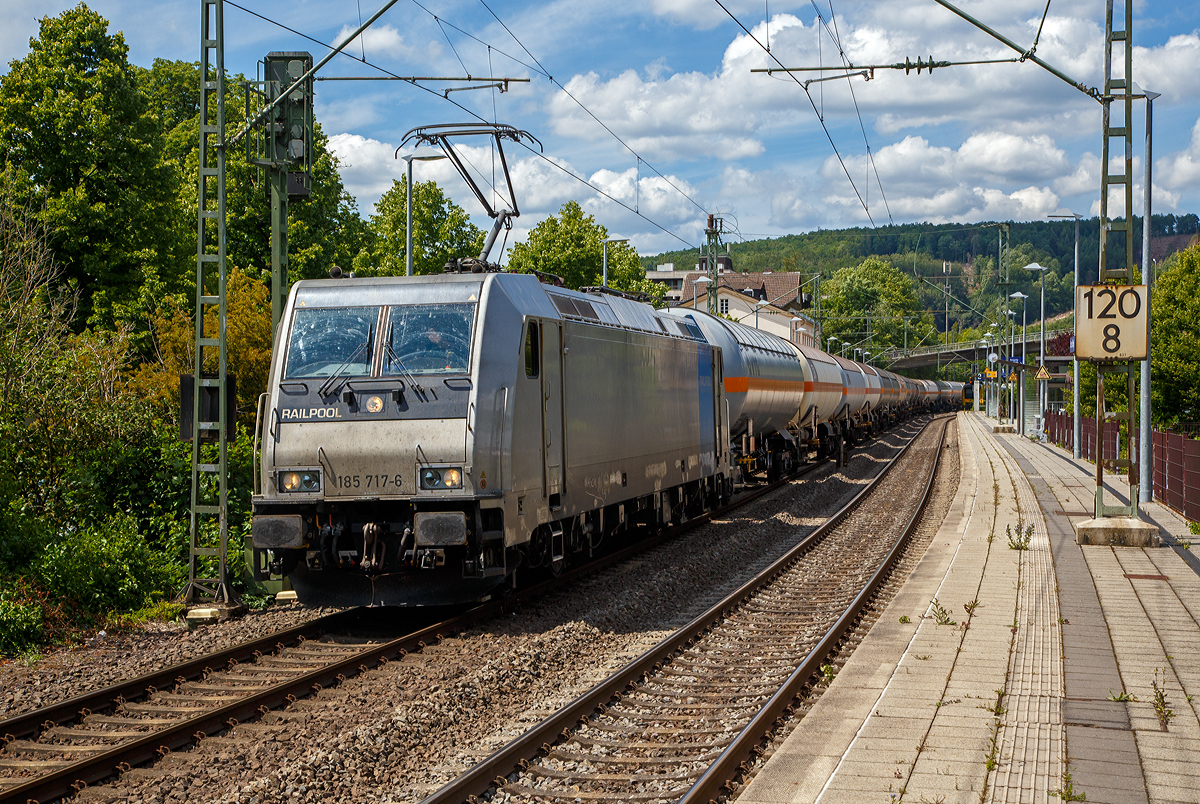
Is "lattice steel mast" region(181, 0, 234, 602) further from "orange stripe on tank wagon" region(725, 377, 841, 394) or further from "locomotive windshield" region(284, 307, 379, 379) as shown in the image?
"orange stripe on tank wagon" region(725, 377, 841, 394)

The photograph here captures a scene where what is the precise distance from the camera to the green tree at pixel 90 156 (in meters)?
28.2

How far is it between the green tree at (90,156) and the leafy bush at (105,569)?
60.2 feet

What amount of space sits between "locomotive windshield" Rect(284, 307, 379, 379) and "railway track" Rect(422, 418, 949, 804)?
3.87 m

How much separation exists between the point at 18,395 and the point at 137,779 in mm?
9281

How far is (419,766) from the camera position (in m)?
6.46

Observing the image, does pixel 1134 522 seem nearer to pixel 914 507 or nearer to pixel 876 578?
pixel 876 578

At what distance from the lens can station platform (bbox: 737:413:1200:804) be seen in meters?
5.58

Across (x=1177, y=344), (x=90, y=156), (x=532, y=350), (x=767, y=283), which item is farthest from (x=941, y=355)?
(x=532, y=350)

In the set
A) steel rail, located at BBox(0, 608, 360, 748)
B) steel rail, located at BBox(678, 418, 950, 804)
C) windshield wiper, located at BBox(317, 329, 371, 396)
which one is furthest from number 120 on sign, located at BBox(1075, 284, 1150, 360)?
steel rail, located at BBox(0, 608, 360, 748)

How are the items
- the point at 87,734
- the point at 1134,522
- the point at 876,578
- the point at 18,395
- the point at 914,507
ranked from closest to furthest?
the point at 87,734
the point at 876,578
the point at 18,395
the point at 1134,522
the point at 914,507

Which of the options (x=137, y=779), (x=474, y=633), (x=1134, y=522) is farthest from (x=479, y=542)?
(x=1134, y=522)

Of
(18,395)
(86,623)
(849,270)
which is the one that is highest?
(849,270)

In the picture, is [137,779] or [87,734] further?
[87,734]

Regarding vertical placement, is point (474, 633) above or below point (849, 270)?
below
